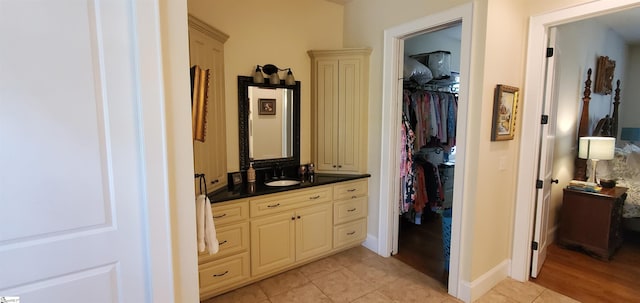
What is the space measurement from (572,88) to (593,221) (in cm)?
152

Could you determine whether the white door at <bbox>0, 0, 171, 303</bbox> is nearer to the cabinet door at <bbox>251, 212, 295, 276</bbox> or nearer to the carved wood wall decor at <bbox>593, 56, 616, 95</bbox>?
the cabinet door at <bbox>251, 212, 295, 276</bbox>

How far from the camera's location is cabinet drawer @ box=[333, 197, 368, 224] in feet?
9.62

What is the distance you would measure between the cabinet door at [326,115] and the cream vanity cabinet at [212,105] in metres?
1.04

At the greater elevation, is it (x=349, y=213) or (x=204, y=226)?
(x=204, y=226)

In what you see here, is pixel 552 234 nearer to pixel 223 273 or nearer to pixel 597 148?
pixel 597 148

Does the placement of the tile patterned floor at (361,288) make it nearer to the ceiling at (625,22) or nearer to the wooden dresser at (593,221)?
the wooden dresser at (593,221)

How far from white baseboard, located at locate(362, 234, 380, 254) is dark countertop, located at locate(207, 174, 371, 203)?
69cm

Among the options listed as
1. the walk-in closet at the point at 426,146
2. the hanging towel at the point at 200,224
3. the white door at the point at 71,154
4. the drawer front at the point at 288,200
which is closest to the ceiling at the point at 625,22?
the walk-in closet at the point at 426,146

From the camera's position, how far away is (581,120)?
3.59 meters

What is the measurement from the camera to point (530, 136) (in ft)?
8.00

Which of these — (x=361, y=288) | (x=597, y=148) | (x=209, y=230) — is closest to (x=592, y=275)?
(x=597, y=148)

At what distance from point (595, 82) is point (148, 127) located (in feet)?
16.9

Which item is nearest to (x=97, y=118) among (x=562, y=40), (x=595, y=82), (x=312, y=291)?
(x=312, y=291)

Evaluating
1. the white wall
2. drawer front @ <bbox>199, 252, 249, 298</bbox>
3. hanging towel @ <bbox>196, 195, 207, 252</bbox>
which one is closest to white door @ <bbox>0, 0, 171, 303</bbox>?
hanging towel @ <bbox>196, 195, 207, 252</bbox>
